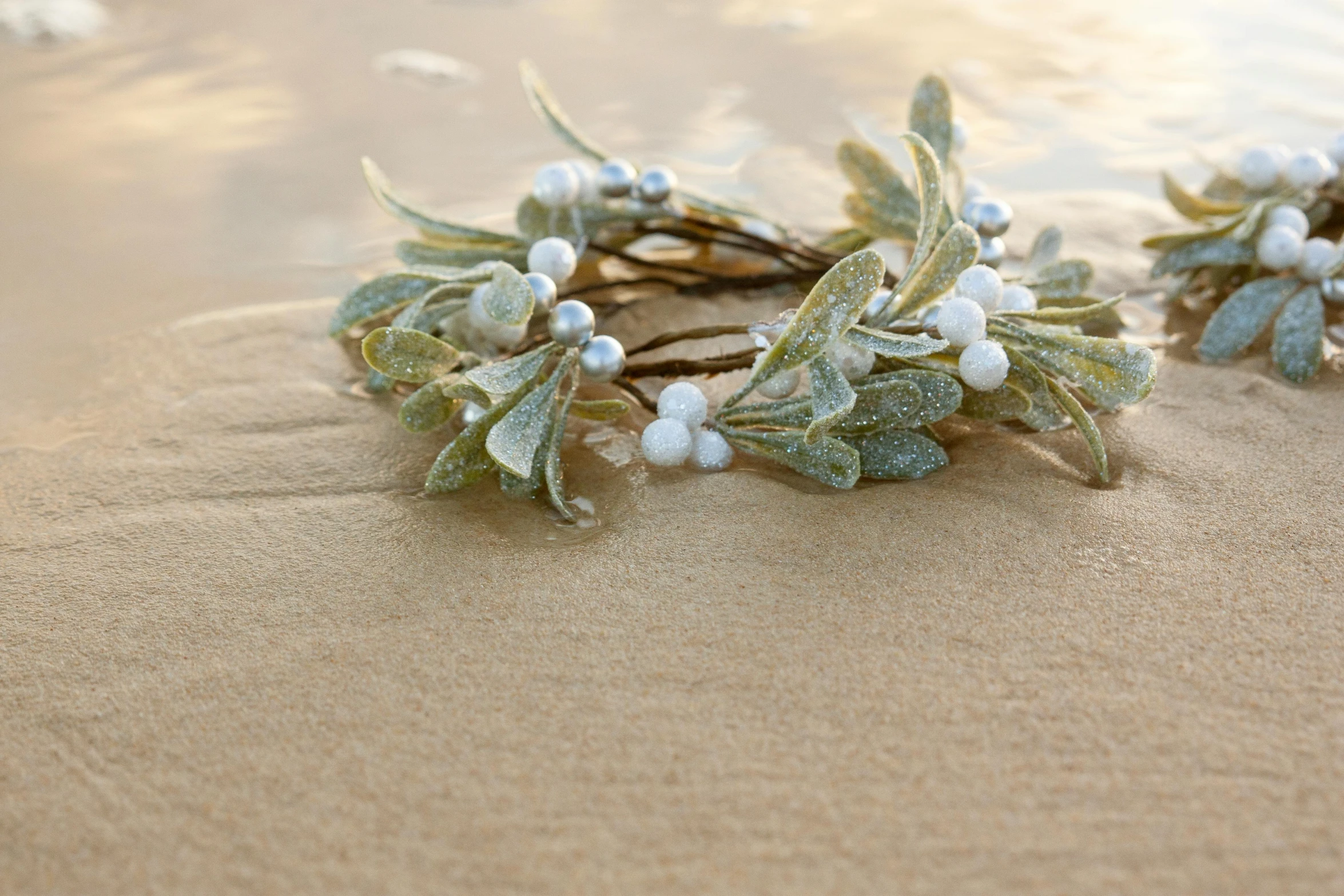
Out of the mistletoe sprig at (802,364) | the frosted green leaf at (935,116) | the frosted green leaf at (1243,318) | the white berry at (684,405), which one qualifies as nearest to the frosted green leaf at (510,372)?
the mistletoe sprig at (802,364)

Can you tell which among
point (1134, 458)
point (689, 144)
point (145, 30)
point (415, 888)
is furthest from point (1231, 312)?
point (145, 30)

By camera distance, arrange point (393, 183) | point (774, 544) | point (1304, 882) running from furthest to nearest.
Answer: point (393, 183)
point (774, 544)
point (1304, 882)

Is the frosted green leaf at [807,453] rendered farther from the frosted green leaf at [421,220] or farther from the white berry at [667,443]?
the frosted green leaf at [421,220]

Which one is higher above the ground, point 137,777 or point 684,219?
point 684,219

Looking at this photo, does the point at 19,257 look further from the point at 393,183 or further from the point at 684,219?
the point at 684,219

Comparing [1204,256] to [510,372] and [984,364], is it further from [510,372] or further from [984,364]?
[510,372]
